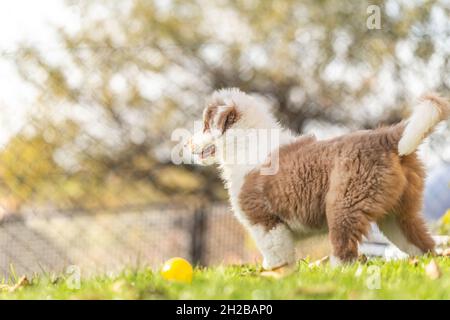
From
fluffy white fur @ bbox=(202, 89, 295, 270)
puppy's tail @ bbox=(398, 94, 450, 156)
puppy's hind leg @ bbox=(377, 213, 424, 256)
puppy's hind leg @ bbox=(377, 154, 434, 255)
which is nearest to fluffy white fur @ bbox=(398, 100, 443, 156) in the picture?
puppy's tail @ bbox=(398, 94, 450, 156)

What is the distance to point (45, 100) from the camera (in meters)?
7.09

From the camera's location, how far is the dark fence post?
604 cm

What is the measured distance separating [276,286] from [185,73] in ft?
16.6

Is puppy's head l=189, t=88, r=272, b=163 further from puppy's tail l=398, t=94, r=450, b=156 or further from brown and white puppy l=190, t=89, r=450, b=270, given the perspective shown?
puppy's tail l=398, t=94, r=450, b=156

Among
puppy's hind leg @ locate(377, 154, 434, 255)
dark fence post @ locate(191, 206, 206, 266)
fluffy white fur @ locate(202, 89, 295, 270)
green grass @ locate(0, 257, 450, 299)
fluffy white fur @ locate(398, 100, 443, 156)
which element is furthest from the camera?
dark fence post @ locate(191, 206, 206, 266)

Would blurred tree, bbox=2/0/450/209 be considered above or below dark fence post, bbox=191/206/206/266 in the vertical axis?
above

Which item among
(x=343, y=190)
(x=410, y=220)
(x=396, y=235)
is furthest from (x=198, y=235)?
(x=343, y=190)

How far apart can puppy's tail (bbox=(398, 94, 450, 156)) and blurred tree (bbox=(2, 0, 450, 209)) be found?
172 inches

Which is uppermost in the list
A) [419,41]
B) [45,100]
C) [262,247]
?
[419,41]

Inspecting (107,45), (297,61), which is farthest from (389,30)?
(107,45)

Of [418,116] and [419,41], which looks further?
[419,41]

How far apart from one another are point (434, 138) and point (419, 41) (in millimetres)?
1056
